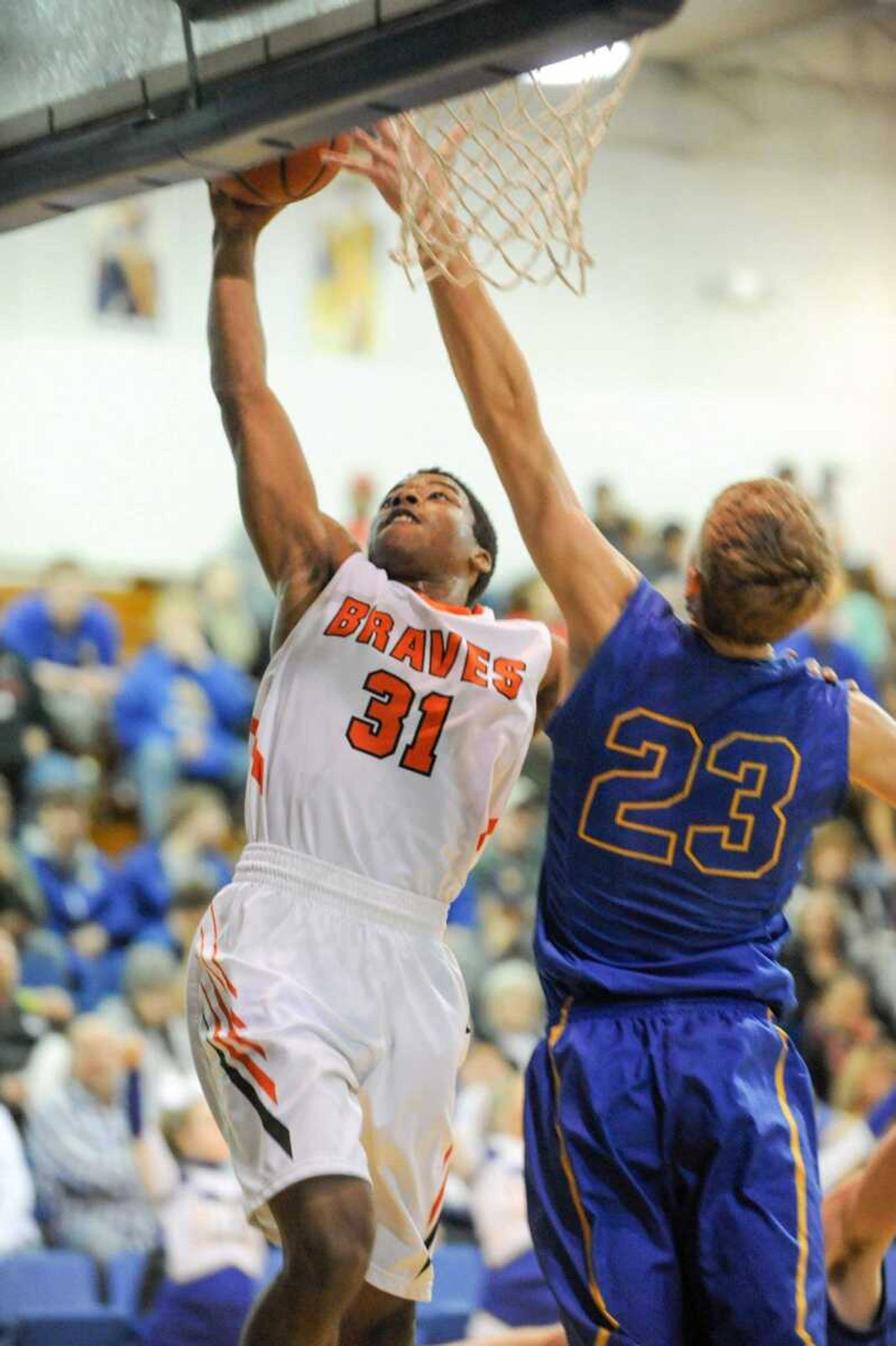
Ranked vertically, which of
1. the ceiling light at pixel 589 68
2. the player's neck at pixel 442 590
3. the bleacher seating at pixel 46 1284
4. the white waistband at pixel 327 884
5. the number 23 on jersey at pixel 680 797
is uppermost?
the ceiling light at pixel 589 68

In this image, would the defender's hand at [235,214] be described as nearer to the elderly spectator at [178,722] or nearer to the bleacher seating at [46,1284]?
the bleacher seating at [46,1284]

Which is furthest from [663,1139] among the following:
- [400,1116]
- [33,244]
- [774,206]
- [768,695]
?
[774,206]

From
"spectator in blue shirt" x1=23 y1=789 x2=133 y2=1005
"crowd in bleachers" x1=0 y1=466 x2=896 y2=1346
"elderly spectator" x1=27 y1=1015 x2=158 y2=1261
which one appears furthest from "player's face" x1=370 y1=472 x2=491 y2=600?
"spectator in blue shirt" x1=23 y1=789 x2=133 y2=1005

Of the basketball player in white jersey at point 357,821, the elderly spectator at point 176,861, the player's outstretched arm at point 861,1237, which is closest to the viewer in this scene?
the basketball player in white jersey at point 357,821

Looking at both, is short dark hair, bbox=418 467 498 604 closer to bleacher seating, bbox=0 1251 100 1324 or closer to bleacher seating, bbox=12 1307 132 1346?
bleacher seating, bbox=12 1307 132 1346

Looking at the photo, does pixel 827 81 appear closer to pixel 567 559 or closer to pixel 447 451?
pixel 447 451

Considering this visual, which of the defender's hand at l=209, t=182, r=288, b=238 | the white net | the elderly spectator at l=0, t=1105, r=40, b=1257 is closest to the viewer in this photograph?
the white net

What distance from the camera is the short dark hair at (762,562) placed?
382 cm

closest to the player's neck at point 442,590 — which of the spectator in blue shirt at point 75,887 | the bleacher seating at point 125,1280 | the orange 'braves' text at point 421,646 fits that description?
the orange 'braves' text at point 421,646

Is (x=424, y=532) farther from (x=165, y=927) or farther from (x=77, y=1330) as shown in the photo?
(x=165, y=927)

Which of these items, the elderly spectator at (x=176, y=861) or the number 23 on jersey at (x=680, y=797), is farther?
the elderly spectator at (x=176, y=861)

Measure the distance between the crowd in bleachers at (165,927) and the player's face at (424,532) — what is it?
3.18 meters

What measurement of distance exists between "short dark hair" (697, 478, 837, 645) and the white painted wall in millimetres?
8650

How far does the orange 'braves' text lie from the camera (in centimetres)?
414
